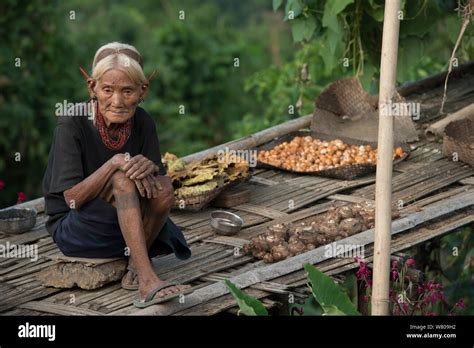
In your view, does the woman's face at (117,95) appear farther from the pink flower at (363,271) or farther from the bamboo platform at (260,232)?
the pink flower at (363,271)

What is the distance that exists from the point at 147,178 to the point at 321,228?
1.06 m

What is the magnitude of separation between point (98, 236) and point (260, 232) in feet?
3.37

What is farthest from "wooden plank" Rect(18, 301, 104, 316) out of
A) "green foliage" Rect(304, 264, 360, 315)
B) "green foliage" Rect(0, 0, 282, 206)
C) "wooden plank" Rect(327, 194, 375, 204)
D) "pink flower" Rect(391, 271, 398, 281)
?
"green foliage" Rect(0, 0, 282, 206)

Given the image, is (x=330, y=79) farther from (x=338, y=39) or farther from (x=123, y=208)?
(x=123, y=208)

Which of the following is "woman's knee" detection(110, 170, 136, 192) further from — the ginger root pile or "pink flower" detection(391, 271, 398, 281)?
"pink flower" detection(391, 271, 398, 281)

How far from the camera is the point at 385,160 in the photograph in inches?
169

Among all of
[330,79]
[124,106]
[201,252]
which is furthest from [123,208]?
[330,79]

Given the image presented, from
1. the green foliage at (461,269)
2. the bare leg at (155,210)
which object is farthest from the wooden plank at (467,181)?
the bare leg at (155,210)

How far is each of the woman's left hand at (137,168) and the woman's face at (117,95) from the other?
0.79 ft

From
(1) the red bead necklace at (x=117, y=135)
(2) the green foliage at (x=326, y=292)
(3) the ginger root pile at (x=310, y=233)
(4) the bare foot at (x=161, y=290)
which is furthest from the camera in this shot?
(3) the ginger root pile at (x=310, y=233)

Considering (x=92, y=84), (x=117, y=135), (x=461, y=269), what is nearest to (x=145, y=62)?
(x=461, y=269)

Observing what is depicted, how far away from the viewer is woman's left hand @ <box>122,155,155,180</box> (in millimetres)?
4531

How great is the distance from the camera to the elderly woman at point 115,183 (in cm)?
457
